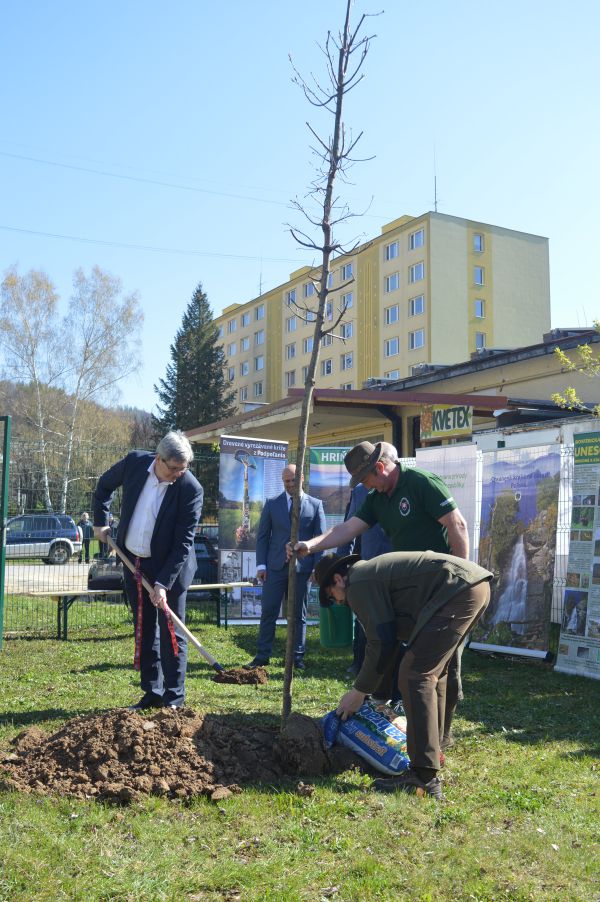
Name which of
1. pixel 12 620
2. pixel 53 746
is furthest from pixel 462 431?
pixel 53 746

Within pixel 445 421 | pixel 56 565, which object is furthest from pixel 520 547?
pixel 56 565

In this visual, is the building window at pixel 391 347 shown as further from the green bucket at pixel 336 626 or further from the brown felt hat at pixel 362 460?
the brown felt hat at pixel 362 460

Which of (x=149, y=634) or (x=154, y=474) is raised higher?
(x=154, y=474)

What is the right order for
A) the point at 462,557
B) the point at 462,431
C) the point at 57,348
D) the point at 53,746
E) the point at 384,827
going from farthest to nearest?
the point at 57,348 → the point at 462,431 → the point at 462,557 → the point at 53,746 → the point at 384,827

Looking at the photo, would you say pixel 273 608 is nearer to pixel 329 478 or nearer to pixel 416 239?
pixel 329 478

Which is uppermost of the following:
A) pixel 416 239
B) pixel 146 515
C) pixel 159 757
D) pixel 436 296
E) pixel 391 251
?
pixel 416 239

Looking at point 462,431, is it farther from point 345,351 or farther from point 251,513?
point 345,351

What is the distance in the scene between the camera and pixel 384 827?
146 inches

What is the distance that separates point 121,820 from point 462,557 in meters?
2.37

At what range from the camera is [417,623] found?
4.26m

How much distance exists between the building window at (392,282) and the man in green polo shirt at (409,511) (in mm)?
44542

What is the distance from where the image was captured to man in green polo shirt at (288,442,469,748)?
4754 mm

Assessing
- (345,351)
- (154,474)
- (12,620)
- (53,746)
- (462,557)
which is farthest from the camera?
(345,351)

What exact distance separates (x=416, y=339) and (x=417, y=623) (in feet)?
142
